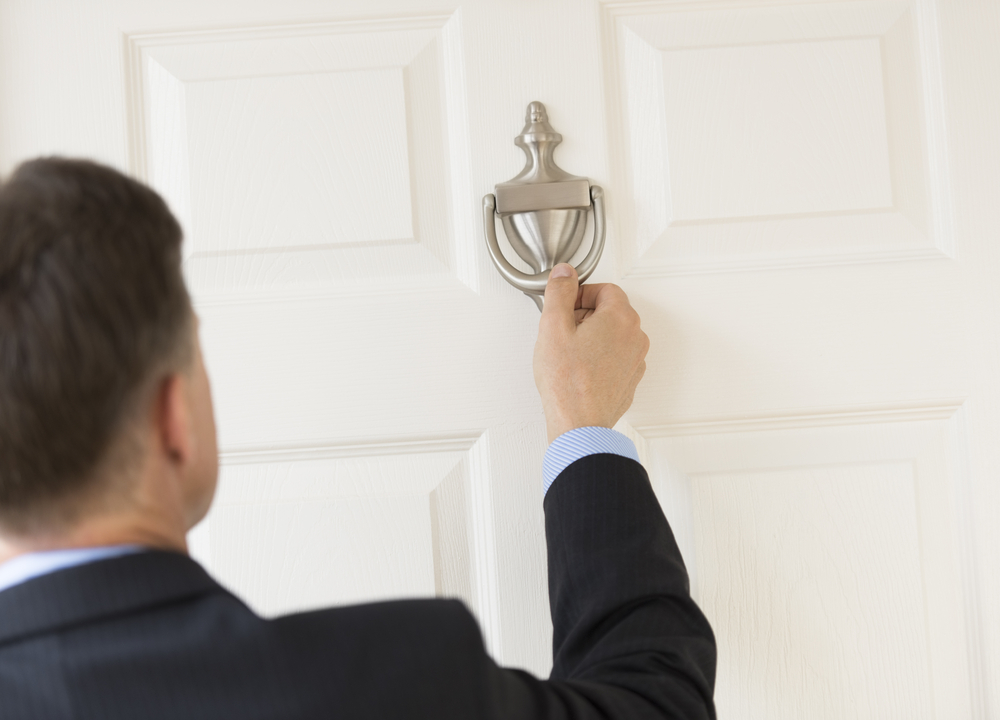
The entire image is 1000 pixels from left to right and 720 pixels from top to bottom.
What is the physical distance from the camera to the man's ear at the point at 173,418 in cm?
46

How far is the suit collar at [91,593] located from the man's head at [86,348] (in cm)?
3

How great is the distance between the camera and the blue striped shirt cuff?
2.21ft

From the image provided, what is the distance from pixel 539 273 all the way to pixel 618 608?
318 millimetres

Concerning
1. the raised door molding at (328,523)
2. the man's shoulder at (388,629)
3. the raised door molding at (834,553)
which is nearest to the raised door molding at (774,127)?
the raised door molding at (834,553)

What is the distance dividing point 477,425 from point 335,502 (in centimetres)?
16

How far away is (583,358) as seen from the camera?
27.4 inches

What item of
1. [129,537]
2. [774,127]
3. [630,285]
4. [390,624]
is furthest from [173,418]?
[774,127]

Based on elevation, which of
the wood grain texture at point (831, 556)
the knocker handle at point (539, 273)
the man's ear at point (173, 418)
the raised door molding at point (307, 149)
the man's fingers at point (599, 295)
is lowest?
the wood grain texture at point (831, 556)

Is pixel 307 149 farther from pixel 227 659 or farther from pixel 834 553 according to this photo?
pixel 834 553

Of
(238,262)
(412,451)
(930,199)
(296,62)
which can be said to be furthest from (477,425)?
(930,199)

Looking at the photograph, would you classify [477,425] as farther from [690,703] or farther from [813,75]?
[813,75]

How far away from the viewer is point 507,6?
752mm

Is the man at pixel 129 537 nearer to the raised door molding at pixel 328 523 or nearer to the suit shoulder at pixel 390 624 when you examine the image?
the suit shoulder at pixel 390 624

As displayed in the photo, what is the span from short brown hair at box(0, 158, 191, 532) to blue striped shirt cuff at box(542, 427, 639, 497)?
1.16ft
